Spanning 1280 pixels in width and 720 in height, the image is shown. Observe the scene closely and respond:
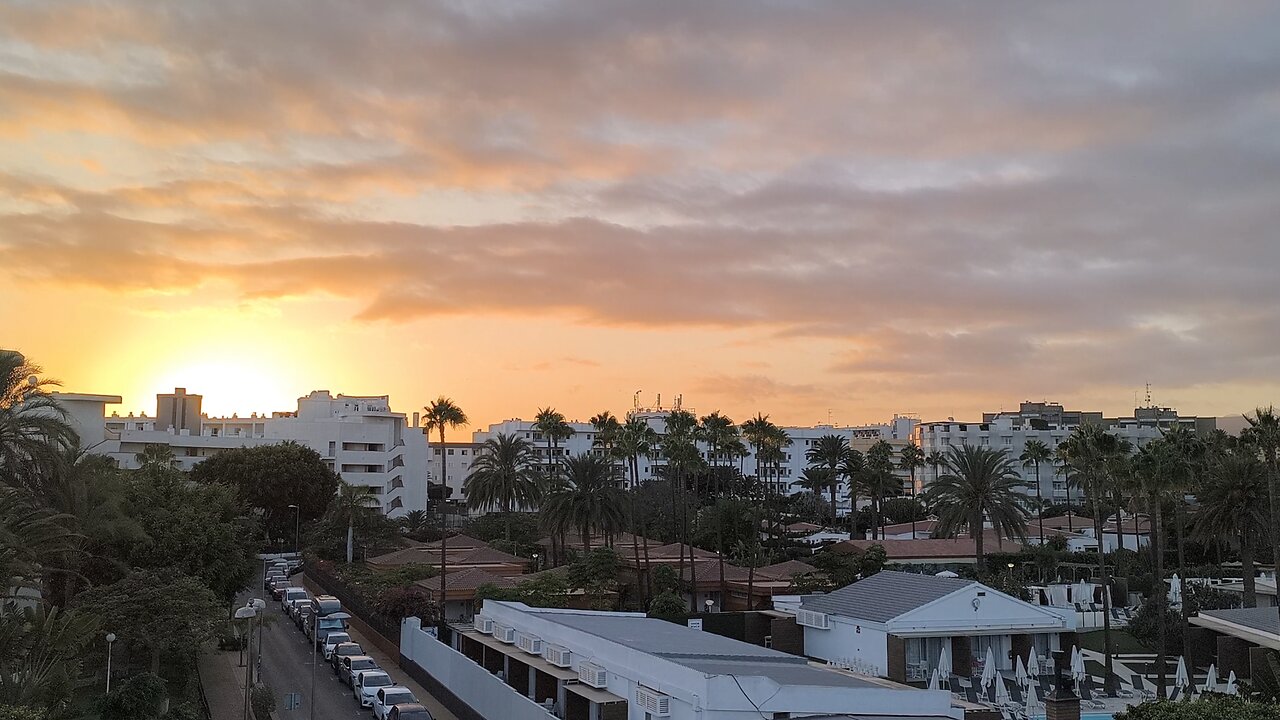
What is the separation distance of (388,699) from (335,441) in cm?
8175

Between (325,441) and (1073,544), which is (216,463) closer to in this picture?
(325,441)

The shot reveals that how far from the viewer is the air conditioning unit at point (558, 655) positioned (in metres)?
36.7

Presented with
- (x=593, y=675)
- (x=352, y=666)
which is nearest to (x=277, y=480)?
(x=352, y=666)

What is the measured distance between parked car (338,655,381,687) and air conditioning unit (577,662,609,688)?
12.8 meters

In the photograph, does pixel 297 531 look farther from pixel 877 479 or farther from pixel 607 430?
pixel 877 479

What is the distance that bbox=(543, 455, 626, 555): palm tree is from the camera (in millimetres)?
66938

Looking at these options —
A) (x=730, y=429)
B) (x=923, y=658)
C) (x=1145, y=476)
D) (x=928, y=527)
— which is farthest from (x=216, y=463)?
(x=1145, y=476)

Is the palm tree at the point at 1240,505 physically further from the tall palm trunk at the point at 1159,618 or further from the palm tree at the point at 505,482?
the palm tree at the point at 505,482

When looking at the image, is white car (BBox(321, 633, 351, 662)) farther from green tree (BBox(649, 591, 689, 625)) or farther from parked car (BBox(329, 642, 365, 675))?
green tree (BBox(649, 591, 689, 625))

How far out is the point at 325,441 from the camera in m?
115

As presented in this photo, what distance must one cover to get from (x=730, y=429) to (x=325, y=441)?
181 feet

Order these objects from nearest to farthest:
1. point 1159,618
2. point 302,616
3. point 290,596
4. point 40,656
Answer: point 40,656 → point 1159,618 → point 302,616 → point 290,596

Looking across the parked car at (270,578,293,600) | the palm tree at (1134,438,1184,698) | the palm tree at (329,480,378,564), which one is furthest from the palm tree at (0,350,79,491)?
the palm tree at (329,480,378,564)

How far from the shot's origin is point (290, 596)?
6444 cm
